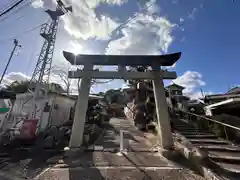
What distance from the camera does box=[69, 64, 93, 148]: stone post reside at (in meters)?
5.30

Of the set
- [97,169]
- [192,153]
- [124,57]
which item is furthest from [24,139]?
[192,153]

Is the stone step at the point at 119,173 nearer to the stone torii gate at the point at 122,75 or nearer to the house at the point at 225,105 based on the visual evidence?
the stone torii gate at the point at 122,75

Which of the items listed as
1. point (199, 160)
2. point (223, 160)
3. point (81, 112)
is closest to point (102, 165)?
point (81, 112)

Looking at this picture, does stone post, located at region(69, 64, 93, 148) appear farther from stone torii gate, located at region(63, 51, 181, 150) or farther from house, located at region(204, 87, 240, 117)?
house, located at region(204, 87, 240, 117)

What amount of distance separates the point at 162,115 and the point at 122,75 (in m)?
2.47

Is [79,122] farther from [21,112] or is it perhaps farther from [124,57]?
[21,112]

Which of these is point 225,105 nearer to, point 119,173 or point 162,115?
point 162,115

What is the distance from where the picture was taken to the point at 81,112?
5.59 meters

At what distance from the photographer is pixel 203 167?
3689 millimetres

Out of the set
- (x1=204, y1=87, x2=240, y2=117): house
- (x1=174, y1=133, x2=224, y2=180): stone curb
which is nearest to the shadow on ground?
(x1=174, y1=133, x2=224, y2=180): stone curb

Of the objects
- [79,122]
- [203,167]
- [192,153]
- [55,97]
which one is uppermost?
[55,97]

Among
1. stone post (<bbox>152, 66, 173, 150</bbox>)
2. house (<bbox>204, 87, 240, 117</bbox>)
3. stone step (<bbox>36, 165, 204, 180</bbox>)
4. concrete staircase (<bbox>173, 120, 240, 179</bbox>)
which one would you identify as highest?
house (<bbox>204, 87, 240, 117</bbox>)

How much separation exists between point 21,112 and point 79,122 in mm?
9796

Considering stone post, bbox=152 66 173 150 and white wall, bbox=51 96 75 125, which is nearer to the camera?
stone post, bbox=152 66 173 150
